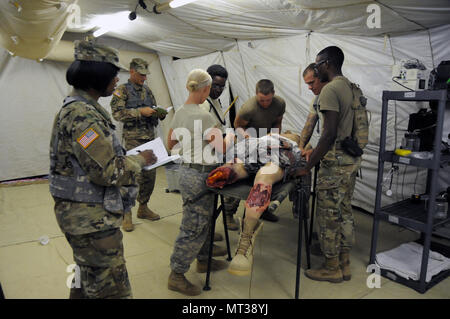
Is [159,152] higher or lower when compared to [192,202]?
higher

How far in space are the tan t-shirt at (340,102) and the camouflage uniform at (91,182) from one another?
141cm

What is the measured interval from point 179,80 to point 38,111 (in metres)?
2.57

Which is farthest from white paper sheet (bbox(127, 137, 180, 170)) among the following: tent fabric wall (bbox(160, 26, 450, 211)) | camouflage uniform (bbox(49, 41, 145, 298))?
tent fabric wall (bbox(160, 26, 450, 211))

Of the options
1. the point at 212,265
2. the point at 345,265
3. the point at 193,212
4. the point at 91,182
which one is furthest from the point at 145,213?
the point at 91,182

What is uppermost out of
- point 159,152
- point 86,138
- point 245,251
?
point 86,138

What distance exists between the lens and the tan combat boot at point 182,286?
2311 mm

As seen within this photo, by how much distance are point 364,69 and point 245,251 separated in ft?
8.67

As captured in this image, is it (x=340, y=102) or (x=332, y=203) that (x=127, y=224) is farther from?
(x=340, y=102)

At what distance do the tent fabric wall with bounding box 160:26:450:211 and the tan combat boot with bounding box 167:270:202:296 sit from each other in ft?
7.99

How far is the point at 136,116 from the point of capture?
138 inches

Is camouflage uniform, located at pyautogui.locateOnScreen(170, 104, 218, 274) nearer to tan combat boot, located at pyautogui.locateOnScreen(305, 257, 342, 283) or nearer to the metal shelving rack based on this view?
tan combat boot, located at pyautogui.locateOnScreen(305, 257, 342, 283)

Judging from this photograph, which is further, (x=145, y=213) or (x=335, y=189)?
(x=145, y=213)

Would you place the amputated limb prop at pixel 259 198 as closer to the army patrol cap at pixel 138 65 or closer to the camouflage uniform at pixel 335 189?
the camouflage uniform at pixel 335 189

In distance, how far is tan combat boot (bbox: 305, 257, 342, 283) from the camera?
97.3 inches
